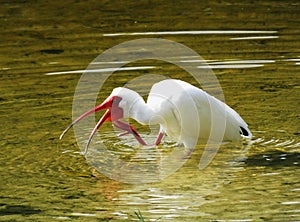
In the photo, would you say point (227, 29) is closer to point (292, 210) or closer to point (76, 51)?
point (76, 51)

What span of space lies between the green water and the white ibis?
174 mm

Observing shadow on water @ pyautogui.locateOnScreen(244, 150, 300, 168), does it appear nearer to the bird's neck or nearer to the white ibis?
the white ibis

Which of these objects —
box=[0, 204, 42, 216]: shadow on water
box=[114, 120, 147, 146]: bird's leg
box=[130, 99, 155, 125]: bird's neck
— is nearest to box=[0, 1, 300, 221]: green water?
box=[0, 204, 42, 216]: shadow on water

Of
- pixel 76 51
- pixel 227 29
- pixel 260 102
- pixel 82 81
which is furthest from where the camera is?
pixel 227 29

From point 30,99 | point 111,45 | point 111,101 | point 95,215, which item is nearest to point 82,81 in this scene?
point 30,99

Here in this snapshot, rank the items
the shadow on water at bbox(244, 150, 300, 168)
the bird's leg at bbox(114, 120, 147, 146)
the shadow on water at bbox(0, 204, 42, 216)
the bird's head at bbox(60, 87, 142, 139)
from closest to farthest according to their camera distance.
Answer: the shadow on water at bbox(0, 204, 42, 216), the shadow on water at bbox(244, 150, 300, 168), the bird's head at bbox(60, 87, 142, 139), the bird's leg at bbox(114, 120, 147, 146)

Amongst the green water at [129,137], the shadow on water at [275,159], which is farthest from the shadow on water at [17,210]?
the shadow on water at [275,159]

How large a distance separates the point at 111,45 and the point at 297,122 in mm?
4139

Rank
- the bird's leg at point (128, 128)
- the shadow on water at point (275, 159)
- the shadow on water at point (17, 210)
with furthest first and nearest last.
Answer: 1. the bird's leg at point (128, 128)
2. the shadow on water at point (275, 159)
3. the shadow on water at point (17, 210)

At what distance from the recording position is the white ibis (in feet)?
26.6

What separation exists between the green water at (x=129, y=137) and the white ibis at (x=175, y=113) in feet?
0.57

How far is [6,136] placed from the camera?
8656mm

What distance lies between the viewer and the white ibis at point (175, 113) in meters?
8.11

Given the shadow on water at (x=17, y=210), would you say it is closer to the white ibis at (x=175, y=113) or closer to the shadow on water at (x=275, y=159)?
the white ibis at (x=175, y=113)
